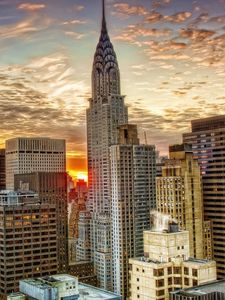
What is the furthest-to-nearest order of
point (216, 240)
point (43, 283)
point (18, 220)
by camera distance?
point (216, 240) → point (18, 220) → point (43, 283)

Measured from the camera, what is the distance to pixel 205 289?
91250mm

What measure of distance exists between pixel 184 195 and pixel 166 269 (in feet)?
221

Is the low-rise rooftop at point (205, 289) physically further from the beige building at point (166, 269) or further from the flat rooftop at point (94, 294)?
the flat rooftop at point (94, 294)

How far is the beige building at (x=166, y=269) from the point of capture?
102m

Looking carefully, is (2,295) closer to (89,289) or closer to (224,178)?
(89,289)

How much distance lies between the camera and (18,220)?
176375 millimetres

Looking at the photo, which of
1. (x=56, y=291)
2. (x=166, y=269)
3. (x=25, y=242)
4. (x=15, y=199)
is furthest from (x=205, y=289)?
(x=15, y=199)

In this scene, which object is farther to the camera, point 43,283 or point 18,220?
point 18,220

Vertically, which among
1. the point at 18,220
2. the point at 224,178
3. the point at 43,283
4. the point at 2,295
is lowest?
the point at 2,295

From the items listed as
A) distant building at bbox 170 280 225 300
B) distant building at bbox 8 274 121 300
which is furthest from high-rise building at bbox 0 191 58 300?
distant building at bbox 170 280 225 300

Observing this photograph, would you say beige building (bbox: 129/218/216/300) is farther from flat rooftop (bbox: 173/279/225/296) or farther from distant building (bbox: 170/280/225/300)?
distant building (bbox: 170/280/225/300)

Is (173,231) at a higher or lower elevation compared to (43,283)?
higher

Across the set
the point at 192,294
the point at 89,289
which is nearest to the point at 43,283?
the point at 89,289

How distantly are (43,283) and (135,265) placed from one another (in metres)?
28.2
